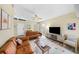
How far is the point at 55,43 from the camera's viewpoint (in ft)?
7.55

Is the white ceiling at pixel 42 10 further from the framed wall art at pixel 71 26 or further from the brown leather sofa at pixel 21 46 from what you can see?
the brown leather sofa at pixel 21 46

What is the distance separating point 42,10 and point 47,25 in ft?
1.24

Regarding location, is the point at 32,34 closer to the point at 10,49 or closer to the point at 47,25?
the point at 47,25

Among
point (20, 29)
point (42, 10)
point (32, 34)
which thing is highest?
point (42, 10)

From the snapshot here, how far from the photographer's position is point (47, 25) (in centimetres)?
238

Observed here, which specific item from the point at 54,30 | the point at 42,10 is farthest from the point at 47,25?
the point at 42,10

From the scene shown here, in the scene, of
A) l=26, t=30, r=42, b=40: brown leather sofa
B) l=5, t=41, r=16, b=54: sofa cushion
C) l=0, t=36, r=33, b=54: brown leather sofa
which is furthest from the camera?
l=26, t=30, r=42, b=40: brown leather sofa

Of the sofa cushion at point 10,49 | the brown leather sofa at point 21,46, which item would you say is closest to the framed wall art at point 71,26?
the brown leather sofa at point 21,46

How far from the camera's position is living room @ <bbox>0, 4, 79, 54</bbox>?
2.15m

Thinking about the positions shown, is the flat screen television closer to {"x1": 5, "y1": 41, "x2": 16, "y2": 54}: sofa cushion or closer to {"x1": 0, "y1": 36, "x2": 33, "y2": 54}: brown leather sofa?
{"x1": 0, "y1": 36, "x2": 33, "y2": 54}: brown leather sofa

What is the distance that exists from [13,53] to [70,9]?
138 cm

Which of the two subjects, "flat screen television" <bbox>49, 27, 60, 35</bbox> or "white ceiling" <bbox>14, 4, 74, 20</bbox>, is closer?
"white ceiling" <bbox>14, 4, 74, 20</bbox>

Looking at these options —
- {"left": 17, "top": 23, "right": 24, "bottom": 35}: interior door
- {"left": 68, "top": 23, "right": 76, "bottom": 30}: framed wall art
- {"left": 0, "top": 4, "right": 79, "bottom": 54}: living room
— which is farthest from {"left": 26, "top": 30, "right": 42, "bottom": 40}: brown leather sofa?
{"left": 68, "top": 23, "right": 76, "bottom": 30}: framed wall art

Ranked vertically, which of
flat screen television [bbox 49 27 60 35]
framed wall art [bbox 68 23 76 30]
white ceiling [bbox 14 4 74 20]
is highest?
white ceiling [bbox 14 4 74 20]
